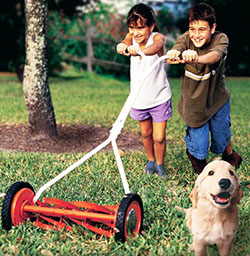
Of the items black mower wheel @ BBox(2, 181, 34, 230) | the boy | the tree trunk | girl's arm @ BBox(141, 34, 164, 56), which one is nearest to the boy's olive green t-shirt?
the boy

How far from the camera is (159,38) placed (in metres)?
3.68

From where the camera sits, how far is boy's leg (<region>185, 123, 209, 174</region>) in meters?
3.69

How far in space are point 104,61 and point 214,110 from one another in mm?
11394

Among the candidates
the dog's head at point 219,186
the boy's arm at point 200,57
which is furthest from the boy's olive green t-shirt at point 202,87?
the dog's head at point 219,186

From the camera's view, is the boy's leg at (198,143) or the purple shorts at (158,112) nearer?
the boy's leg at (198,143)

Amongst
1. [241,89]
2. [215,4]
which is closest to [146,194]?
[241,89]

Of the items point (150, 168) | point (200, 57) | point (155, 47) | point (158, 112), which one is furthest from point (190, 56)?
point (150, 168)

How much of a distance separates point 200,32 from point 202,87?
426mm

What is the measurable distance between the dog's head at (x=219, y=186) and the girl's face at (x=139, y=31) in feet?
5.52

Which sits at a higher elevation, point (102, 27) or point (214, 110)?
point (214, 110)

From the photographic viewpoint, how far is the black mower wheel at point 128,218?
97.3 inches

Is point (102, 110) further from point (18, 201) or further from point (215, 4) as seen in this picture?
point (215, 4)

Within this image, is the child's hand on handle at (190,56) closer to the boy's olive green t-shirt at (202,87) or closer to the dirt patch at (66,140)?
the boy's olive green t-shirt at (202,87)

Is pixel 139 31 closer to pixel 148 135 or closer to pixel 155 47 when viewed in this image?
pixel 155 47
